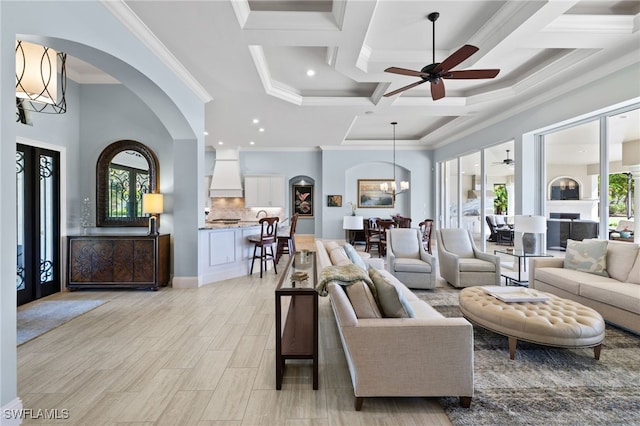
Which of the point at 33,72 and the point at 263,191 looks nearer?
the point at 33,72

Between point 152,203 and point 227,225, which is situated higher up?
point 152,203

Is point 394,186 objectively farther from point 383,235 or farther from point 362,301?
point 362,301

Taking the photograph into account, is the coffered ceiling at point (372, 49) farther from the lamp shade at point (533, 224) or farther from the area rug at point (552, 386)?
the area rug at point (552, 386)

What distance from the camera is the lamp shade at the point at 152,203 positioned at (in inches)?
179

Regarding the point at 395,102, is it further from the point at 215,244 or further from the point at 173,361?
the point at 173,361

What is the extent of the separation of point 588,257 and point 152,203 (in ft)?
19.6

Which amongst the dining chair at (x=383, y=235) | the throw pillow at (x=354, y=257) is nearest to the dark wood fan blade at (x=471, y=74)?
the throw pillow at (x=354, y=257)

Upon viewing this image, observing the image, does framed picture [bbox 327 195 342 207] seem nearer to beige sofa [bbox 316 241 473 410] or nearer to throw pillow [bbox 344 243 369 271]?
throw pillow [bbox 344 243 369 271]

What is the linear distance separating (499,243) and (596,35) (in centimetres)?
674

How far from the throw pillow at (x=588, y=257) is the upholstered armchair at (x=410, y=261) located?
1635 mm

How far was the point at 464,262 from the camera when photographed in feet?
14.6

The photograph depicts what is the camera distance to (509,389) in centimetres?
205

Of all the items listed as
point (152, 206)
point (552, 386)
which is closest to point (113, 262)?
point (152, 206)

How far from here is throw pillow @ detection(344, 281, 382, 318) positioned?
195cm
